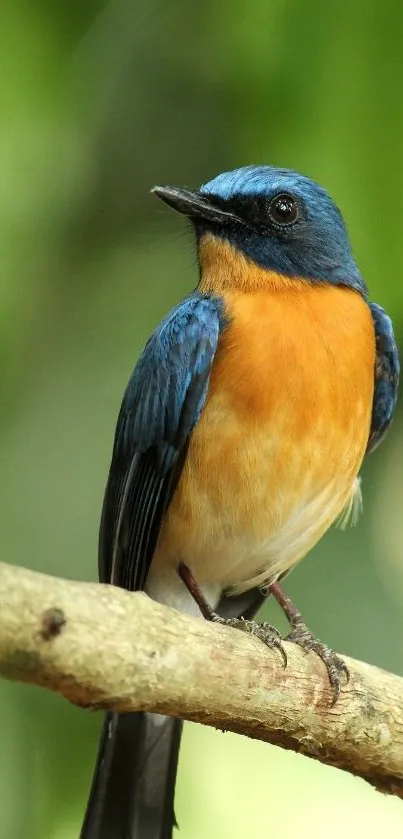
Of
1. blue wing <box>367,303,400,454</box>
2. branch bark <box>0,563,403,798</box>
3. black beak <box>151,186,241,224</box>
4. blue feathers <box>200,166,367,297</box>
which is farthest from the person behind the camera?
blue wing <box>367,303,400,454</box>

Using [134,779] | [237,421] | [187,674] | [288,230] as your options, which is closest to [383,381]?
[288,230]

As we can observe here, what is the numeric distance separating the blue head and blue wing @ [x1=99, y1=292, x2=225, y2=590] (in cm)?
24

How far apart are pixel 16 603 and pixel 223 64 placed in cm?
176

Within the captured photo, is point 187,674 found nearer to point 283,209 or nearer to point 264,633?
point 264,633

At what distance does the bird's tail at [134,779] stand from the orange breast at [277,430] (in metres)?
0.56

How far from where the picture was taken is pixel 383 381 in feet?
13.3

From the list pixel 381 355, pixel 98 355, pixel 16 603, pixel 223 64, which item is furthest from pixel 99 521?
pixel 16 603

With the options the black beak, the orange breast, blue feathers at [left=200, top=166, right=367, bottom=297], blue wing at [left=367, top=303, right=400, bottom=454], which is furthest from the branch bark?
the black beak

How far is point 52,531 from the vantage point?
366cm

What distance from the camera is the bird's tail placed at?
3.64 meters

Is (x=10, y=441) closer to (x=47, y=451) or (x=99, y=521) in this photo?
(x=47, y=451)

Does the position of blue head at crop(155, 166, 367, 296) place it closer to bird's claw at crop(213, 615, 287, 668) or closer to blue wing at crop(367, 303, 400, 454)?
blue wing at crop(367, 303, 400, 454)

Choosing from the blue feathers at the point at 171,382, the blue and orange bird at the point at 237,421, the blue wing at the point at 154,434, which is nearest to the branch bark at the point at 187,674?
the blue and orange bird at the point at 237,421

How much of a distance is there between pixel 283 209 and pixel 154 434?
82 centimetres
